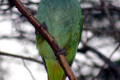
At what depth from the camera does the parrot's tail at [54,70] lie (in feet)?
9.08

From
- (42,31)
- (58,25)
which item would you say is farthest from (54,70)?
(42,31)

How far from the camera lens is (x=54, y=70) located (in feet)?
9.29

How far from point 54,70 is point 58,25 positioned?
0.49 meters

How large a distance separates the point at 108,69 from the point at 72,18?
1750mm

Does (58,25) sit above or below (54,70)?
above

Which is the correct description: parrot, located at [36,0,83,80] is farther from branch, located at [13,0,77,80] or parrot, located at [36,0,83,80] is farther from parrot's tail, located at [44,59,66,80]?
branch, located at [13,0,77,80]

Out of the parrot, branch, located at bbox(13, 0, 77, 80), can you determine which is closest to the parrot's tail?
the parrot

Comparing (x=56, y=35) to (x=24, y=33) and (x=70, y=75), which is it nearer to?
(x=70, y=75)

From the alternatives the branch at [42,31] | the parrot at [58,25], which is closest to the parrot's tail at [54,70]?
the parrot at [58,25]

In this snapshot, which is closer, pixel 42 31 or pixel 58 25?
pixel 42 31

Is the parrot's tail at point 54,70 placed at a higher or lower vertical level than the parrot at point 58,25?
lower

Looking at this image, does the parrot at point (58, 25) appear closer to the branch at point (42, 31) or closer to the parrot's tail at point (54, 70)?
the parrot's tail at point (54, 70)

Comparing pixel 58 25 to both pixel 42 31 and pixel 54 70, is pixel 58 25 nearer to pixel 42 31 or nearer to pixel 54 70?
pixel 54 70

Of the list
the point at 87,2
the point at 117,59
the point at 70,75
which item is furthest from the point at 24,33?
the point at 70,75
